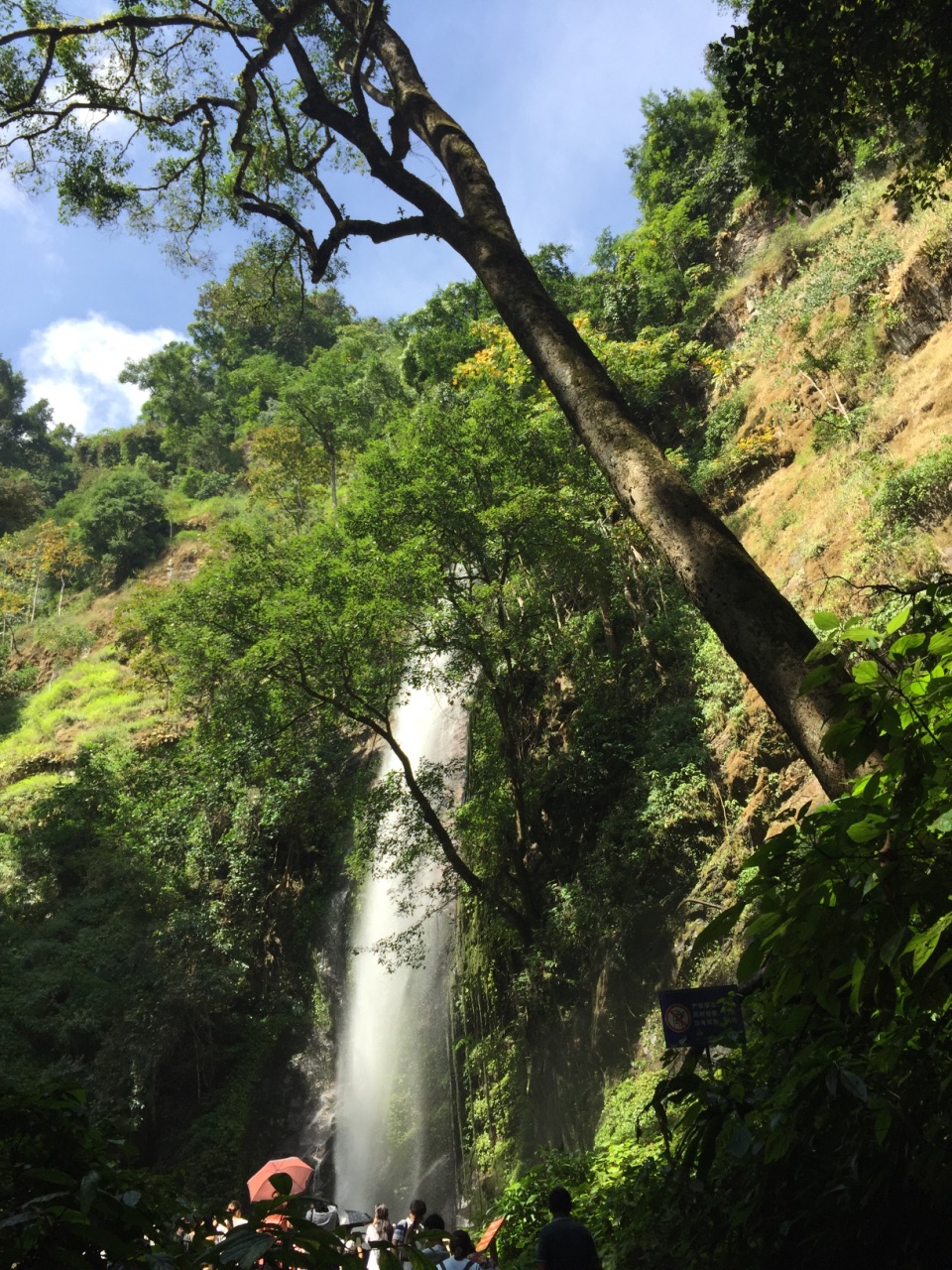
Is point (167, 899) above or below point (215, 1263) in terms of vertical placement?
above

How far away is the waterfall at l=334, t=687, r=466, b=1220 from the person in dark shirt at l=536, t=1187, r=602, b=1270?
371 inches

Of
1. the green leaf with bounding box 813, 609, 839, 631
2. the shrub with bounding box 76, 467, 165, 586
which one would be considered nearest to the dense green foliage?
the green leaf with bounding box 813, 609, 839, 631

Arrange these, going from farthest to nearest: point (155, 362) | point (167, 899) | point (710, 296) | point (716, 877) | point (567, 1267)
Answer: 1. point (155, 362)
2. point (710, 296)
3. point (167, 899)
4. point (716, 877)
5. point (567, 1267)

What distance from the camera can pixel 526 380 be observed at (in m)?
20.9

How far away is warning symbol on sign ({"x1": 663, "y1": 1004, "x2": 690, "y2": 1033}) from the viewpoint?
15.3 ft

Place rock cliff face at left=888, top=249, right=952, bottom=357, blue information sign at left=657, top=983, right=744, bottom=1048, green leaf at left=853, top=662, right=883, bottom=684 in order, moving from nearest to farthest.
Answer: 1. green leaf at left=853, top=662, right=883, bottom=684
2. blue information sign at left=657, top=983, right=744, bottom=1048
3. rock cliff face at left=888, top=249, right=952, bottom=357

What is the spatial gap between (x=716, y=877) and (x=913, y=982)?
9.64m

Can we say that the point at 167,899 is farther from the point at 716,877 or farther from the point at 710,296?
the point at 710,296

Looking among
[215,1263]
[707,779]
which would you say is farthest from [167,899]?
[215,1263]

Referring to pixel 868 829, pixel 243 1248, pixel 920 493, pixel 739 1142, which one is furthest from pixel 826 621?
pixel 920 493

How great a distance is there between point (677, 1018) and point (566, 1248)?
1.22 meters

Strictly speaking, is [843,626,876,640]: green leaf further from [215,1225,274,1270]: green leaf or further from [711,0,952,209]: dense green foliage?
[711,0,952,209]: dense green foliage

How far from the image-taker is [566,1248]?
405cm

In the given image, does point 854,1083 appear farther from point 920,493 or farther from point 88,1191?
point 920,493
